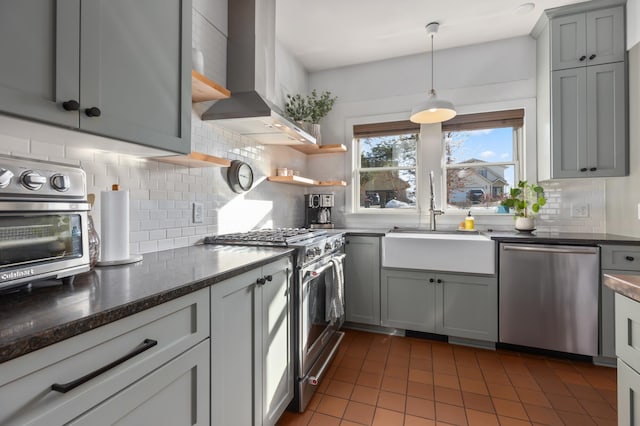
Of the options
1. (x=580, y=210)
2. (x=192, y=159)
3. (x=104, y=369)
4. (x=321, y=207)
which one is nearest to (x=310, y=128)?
(x=321, y=207)

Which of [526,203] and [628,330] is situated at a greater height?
[526,203]

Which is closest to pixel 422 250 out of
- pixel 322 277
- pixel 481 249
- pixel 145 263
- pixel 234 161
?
pixel 481 249

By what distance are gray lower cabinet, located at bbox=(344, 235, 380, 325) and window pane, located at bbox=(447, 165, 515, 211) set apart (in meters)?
1.16

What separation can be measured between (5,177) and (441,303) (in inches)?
110

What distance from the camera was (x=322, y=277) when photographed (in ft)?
6.91

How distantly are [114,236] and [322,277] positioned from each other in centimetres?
126

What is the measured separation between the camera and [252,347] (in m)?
1.37

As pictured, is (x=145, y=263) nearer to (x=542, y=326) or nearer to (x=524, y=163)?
(x=542, y=326)

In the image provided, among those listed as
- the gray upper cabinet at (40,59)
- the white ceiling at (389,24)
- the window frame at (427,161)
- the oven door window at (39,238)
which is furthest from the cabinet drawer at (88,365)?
the window frame at (427,161)

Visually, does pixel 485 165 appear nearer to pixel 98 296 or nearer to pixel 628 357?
pixel 628 357

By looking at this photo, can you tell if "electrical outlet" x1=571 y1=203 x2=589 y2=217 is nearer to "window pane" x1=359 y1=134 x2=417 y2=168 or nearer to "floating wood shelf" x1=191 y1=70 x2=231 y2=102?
"window pane" x1=359 y1=134 x2=417 y2=168

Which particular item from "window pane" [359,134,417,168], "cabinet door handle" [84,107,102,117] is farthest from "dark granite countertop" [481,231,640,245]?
"cabinet door handle" [84,107,102,117]

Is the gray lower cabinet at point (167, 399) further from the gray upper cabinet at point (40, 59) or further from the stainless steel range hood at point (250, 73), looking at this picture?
the stainless steel range hood at point (250, 73)

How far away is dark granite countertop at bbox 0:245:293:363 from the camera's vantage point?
0.59 metres
